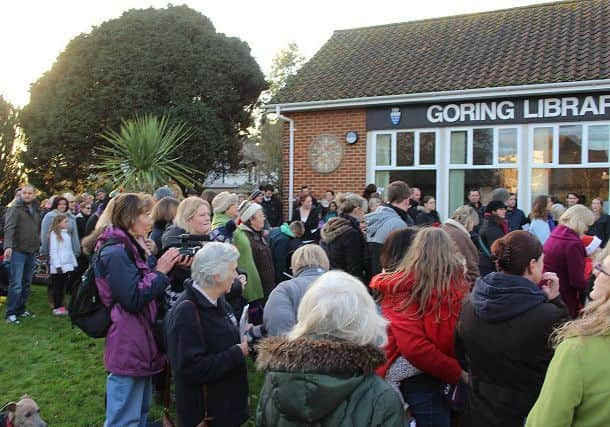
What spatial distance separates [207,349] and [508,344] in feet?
5.53

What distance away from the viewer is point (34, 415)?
10.5 ft

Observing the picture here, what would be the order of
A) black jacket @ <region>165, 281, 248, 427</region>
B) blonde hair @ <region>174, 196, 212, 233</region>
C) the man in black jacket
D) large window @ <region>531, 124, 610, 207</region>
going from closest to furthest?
black jacket @ <region>165, 281, 248, 427</region> < blonde hair @ <region>174, 196, 212, 233</region> < the man in black jacket < large window @ <region>531, 124, 610, 207</region>

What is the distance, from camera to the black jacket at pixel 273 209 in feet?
40.1

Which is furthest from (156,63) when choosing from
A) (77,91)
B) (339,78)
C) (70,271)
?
(70,271)

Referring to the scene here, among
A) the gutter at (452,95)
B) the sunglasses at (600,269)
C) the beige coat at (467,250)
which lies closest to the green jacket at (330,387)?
the sunglasses at (600,269)

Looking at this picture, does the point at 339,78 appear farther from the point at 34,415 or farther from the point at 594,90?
the point at 34,415

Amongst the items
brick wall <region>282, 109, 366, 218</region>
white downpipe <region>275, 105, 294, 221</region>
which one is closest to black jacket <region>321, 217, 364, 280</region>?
brick wall <region>282, 109, 366, 218</region>

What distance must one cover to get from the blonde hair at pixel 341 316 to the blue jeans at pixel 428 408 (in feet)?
3.30

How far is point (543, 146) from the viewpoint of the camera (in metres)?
11.0

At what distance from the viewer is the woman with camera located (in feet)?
11.9

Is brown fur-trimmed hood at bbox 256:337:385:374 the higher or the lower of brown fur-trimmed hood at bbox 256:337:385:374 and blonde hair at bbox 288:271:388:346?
the lower

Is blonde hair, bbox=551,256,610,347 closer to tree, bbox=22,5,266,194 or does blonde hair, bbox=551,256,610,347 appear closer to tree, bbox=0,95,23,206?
tree, bbox=0,95,23,206

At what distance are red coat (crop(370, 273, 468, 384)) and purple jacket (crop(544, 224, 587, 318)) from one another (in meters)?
2.43

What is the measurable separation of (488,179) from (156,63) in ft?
44.0
